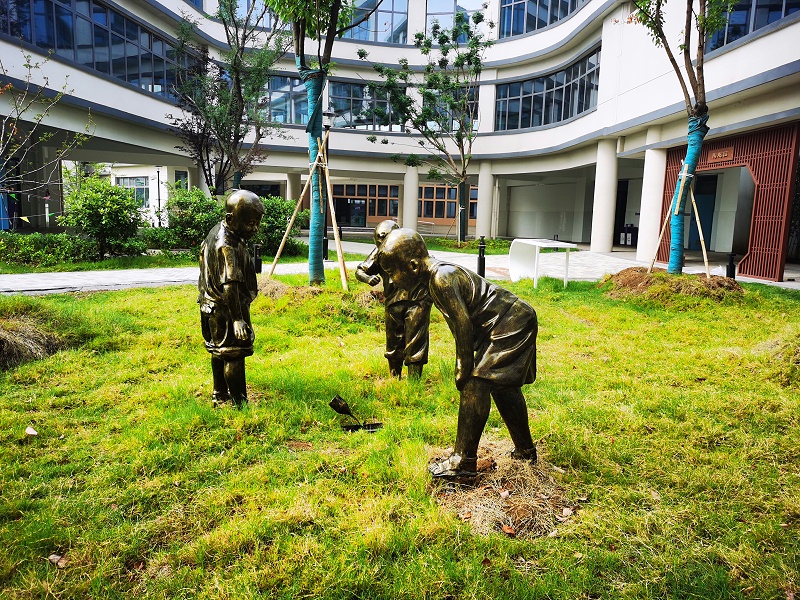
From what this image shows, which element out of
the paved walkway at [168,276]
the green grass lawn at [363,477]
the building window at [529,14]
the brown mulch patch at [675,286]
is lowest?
the green grass lawn at [363,477]

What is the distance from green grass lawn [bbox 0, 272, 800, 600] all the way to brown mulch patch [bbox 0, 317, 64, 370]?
201 mm

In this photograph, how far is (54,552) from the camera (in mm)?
2525

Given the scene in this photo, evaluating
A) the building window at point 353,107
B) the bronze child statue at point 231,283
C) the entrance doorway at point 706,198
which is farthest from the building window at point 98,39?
the entrance doorway at point 706,198

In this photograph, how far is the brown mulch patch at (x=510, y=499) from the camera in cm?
281

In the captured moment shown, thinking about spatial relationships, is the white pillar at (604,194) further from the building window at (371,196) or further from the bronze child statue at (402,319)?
the building window at (371,196)

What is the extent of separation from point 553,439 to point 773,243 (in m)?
11.8

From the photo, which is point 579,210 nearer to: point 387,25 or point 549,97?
→ point 549,97

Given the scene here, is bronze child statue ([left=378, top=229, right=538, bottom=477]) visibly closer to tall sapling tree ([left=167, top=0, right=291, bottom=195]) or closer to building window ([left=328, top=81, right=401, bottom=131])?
tall sapling tree ([left=167, top=0, right=291, bottom=195])

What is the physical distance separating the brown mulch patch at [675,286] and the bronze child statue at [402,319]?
5.85 m

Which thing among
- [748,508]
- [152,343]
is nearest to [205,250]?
[152,343]

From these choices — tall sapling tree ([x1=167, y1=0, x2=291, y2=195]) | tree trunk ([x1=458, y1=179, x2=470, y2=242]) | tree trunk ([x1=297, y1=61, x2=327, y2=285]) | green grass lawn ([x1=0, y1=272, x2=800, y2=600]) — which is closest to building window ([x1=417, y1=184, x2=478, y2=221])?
tree trunk ([x1=458, y1=179, x2=470, y2=242])

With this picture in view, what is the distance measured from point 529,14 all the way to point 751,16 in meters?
13.5

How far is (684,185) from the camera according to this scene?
1016 cm

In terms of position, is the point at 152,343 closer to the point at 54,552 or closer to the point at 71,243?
the point at 54,552
